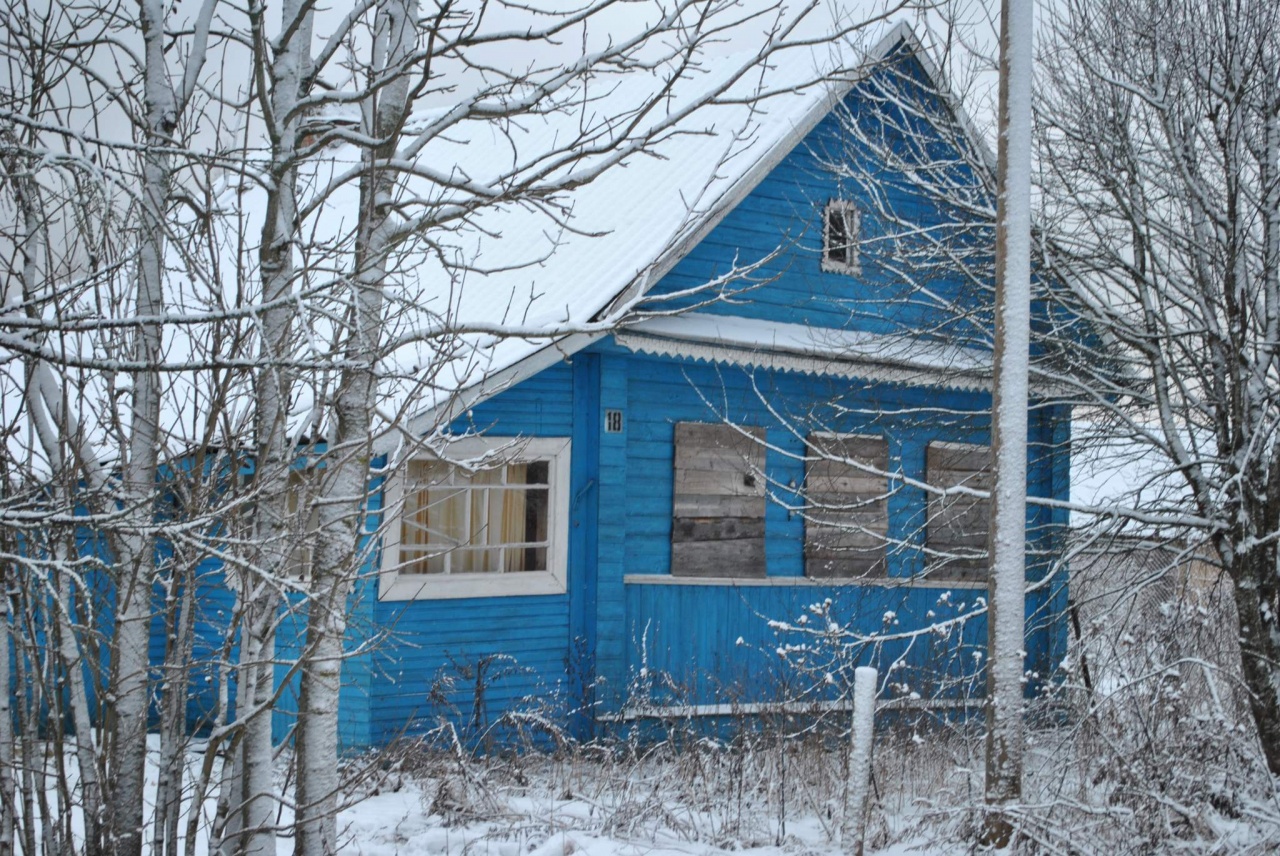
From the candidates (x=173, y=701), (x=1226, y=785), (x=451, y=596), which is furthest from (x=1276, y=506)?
(x=173, y=701)

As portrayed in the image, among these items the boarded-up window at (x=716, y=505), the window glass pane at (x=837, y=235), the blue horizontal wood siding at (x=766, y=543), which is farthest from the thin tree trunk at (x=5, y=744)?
the window glass pane at (x=837, y=235)

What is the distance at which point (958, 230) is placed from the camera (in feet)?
33.5

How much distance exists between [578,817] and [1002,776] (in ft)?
8.71

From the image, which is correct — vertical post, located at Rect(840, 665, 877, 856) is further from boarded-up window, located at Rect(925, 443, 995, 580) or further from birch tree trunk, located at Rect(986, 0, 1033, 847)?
boarded-up window, located at Rect(925, 443, 995, 580)

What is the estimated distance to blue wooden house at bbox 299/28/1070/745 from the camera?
9352mm

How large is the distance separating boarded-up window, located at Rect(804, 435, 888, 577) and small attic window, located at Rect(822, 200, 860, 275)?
171cm

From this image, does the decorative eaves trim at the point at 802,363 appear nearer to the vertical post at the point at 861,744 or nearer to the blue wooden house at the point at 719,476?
the blue wooden house at the point at 719,476

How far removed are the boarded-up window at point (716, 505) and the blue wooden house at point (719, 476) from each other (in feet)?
0.07

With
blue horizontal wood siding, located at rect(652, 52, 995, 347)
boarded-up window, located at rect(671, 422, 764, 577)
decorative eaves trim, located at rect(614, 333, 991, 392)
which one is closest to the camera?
decorative eaves trim, located at rect(614, 333, 991, 392)

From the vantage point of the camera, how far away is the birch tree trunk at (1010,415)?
6.23m

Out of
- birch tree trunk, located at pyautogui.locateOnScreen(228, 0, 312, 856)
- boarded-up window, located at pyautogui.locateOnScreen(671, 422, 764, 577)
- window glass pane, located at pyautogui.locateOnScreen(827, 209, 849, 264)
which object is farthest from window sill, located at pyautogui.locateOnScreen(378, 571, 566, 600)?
Answer: window glass pane, located at pyautogui.locateOnScreen(827, 209, 849, 264)

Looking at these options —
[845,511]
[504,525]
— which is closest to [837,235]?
[845,511]

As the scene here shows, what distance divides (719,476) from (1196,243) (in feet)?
14.7

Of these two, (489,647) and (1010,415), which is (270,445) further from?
(489,647)
